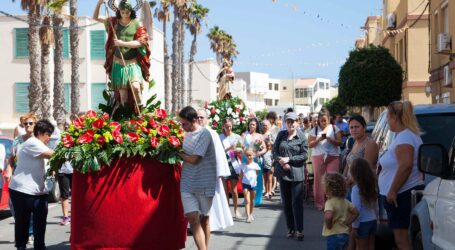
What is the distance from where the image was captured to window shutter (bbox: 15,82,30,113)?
43.3 metres

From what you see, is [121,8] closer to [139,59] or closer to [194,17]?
[139,59]

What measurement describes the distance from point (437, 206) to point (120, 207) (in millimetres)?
3610

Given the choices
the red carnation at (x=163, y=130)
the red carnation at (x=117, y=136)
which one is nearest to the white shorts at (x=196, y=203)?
the red carnation at (x=163, y=130)

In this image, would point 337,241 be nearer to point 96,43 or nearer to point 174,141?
point 174,141

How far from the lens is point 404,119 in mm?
7742

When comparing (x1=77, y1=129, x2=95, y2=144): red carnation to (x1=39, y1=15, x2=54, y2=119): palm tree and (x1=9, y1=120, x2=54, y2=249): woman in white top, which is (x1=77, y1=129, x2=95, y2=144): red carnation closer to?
(x1=9, y1=120, x2=54, y2=249): woman in white top

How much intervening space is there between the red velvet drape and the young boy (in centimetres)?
511

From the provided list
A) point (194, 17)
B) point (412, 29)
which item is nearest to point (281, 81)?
point (194, 17)

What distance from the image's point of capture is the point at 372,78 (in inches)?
1505

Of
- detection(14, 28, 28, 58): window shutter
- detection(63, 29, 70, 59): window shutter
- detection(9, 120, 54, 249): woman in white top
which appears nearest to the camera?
detection(9, 120, 54, 249): woman in white top

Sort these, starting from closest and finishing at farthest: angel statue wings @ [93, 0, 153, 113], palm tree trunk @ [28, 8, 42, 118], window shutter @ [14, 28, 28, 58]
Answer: angel statue wings @ [93, 0, 153, 113]
palm tree trunk @ [28, 8, 42, 118]
window shutter @ [14, 28, 28, 58]

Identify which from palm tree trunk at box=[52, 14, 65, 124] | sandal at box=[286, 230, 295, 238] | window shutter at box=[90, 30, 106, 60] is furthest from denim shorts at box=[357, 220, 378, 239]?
window shutter at box=[90, 30, 106, 60]

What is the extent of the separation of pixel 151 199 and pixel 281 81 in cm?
13561

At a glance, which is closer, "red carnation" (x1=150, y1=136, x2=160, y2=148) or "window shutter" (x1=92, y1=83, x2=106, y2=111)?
"red carnation" (x1=150, y1=136, x2=160, y2=148)
